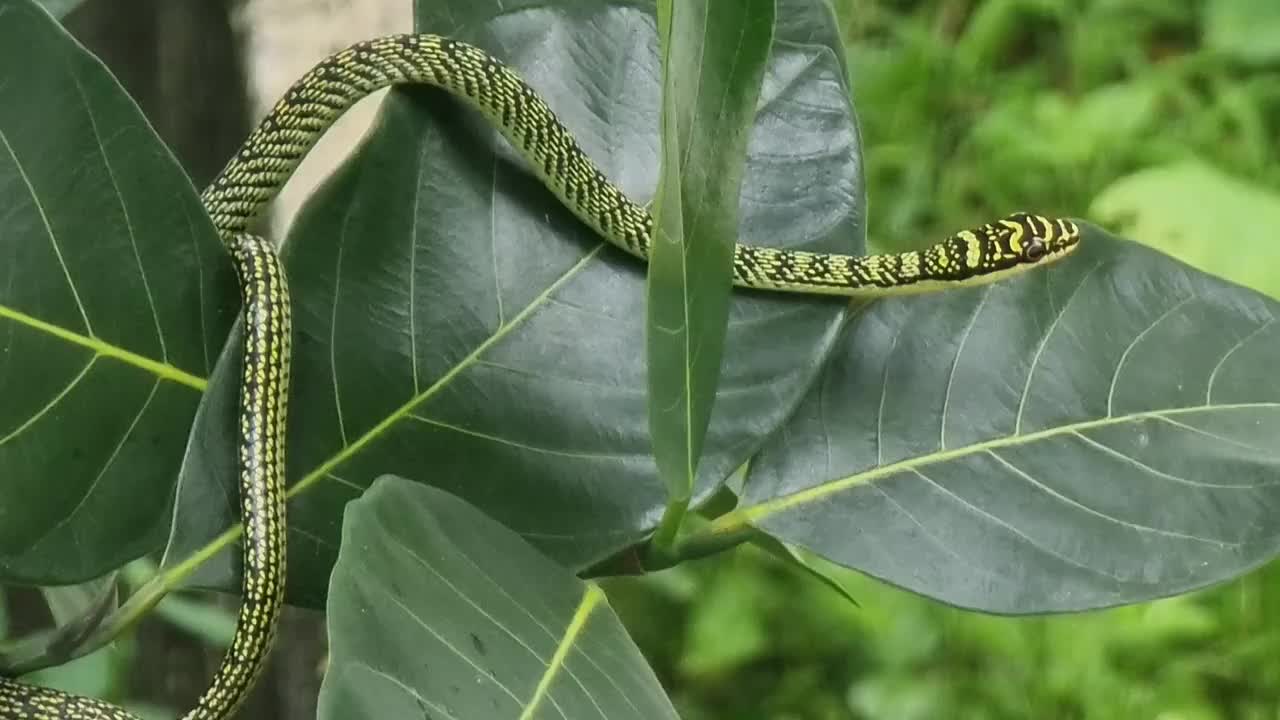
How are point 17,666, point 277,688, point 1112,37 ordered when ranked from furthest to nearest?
1. point 1112,37
2. point 277,688
3. point 17,666

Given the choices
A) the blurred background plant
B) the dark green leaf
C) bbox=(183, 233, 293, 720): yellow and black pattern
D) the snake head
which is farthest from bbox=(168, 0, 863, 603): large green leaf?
the blurred background plant

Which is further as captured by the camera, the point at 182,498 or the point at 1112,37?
the point at 1112,37

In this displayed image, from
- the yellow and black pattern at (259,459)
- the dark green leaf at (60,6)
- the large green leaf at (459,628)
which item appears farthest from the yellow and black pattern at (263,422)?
the dark green leaf at (60,6)

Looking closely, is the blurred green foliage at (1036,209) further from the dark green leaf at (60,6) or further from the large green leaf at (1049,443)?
the dark green leaf at (60,6)

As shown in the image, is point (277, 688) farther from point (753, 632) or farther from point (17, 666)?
point (17, 666)

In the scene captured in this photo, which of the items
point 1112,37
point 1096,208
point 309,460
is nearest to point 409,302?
point 309,460

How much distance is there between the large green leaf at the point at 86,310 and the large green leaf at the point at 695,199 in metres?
0.20

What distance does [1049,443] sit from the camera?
0.51 metres

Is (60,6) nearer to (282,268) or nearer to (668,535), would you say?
(282,268)

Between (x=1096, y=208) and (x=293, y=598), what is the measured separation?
1005 millimetres

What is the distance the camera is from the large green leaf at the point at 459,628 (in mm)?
302

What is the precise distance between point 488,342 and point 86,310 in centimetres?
15

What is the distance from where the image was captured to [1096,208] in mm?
1208

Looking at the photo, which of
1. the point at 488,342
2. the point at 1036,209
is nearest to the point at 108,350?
the point at 488,342
